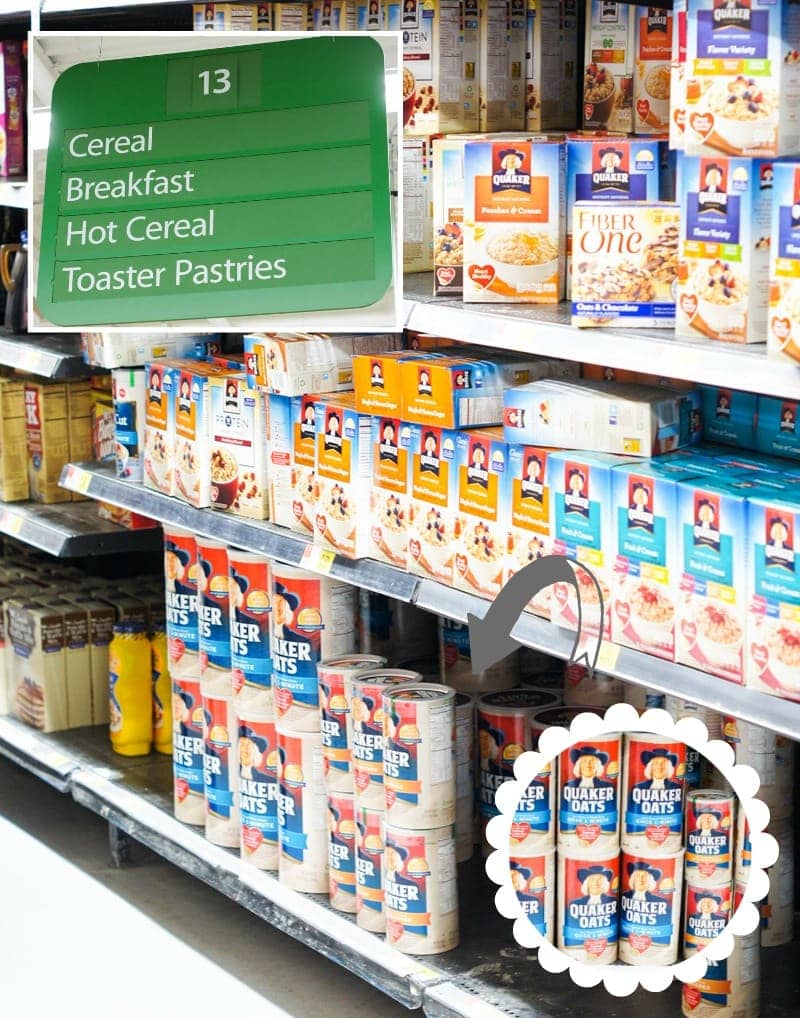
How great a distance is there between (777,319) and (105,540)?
7.87 feet

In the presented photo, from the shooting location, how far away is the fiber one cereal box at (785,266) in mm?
1936

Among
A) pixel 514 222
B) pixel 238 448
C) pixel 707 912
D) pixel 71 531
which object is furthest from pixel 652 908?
pixel 71 531

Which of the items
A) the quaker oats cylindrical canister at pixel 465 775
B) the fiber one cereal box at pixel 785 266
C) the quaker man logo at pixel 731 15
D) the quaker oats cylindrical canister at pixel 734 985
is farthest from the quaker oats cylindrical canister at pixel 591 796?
the quaker man logo at pixel 731 15

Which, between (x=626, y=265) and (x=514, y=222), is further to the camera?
(x=514, y=222)

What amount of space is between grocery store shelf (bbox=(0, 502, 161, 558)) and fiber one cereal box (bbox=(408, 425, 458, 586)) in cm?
142

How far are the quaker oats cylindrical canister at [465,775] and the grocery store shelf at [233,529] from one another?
0.26m

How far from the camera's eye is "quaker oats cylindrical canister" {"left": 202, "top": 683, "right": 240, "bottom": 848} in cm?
337

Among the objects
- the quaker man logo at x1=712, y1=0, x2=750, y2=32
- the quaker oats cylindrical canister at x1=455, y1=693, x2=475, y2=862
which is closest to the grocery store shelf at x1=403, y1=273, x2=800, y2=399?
the quaker man logo at x1=712, y1=0, x2=750, y2=32

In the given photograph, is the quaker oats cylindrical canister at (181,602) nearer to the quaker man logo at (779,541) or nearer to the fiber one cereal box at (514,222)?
the fiber one cereal box at (514,222)

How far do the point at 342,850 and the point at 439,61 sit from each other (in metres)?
1.50

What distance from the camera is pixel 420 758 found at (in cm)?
277

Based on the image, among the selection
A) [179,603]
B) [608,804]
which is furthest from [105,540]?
[608,804]

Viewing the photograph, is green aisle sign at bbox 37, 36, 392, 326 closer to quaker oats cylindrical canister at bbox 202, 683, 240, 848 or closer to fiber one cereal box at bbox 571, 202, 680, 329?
fiber one cereal box at bbox 571, 202, 680, 329

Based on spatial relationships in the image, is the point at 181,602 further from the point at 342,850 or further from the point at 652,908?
the point at 652,908
